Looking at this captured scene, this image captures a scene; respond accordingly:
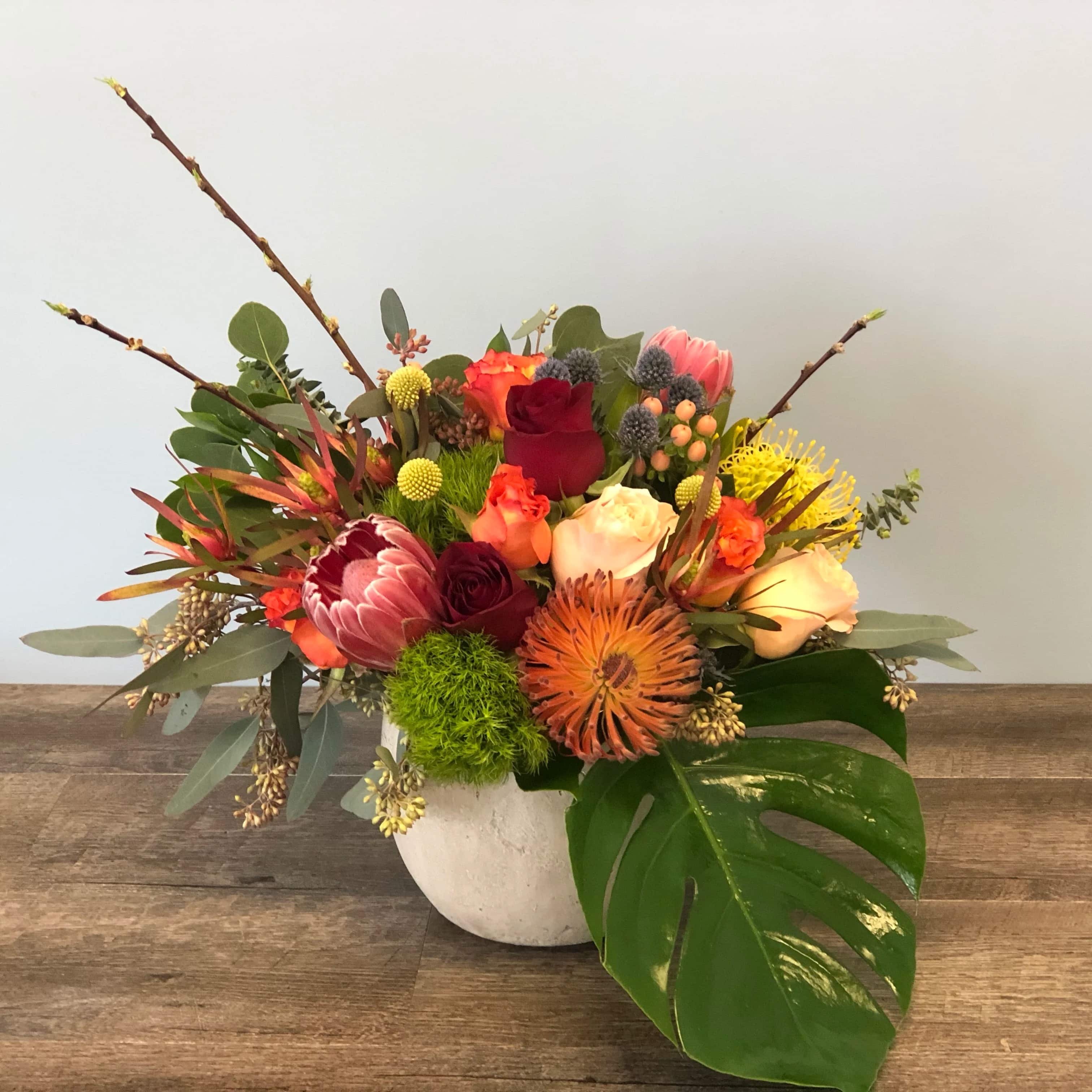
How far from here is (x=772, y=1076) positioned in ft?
1.48

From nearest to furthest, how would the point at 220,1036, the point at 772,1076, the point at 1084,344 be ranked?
the point at 772,1076, the point at 220,1036, the point at 1084,344

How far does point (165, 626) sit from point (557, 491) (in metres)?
0.29

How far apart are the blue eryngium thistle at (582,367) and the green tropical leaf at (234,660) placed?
0.24 meters

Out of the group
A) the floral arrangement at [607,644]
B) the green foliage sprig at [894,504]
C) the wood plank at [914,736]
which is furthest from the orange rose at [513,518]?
the wood plank at [914,736]

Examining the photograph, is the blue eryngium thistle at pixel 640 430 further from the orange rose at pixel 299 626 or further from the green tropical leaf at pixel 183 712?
the green tropical leaf at pixel 183 712

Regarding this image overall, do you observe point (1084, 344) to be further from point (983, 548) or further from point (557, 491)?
point (557, 491)

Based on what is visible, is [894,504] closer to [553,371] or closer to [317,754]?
[553,371]

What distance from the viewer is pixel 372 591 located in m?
0.45

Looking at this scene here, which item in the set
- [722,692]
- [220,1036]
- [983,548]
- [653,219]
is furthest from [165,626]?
[983,548]

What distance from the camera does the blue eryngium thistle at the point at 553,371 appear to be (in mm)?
526

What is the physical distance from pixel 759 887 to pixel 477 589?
235 millimetres

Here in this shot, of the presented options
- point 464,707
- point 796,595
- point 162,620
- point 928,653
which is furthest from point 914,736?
point 162,620

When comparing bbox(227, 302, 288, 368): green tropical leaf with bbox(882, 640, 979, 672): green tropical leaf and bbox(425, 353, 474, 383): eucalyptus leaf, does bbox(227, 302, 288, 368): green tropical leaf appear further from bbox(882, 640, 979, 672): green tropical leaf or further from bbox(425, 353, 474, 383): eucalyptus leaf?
bbox(882, 640, 979, 672): green tropical leaf

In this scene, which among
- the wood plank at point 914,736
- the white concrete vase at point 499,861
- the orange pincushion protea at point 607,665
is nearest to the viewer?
the orange pincushion protea at point 607,665
